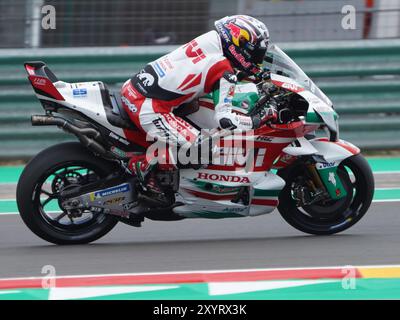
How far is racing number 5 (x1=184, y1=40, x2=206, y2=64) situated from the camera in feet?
21.5

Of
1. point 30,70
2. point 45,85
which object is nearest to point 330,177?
point 45,85

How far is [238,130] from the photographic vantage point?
260 inches

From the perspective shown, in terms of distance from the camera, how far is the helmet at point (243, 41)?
6.51m

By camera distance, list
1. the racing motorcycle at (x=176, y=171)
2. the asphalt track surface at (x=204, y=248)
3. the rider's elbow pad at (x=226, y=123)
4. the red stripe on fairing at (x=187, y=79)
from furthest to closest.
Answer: the racing motorcycle at (x=176, y=171)
the red stripe on fairing at (x=187, y=79)
the rider's elbow pad at (x=226, y=123)
the asphalt track surface at (x=204, y=248)

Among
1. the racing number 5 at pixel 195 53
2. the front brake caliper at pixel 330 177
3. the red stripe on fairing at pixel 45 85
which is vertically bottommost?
the front brake caliper at pixel 330 177

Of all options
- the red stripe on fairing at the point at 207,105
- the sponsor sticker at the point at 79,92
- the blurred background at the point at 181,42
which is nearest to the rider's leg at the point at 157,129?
the red stripe on fairing at the point at 207,105

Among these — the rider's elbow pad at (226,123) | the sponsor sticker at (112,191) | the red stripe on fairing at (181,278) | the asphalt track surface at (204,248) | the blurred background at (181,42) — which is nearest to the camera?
the red stripe on fairing at (181,278)

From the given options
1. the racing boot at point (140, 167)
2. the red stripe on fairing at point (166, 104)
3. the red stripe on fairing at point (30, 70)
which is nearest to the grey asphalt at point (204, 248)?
the racing boot at point (140, 167)

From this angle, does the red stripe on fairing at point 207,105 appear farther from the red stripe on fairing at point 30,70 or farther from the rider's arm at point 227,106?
the red stripe on fairing at point 30,70

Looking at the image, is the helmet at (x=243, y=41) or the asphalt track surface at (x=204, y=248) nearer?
the asphalt track surface at (x=204, y=248)

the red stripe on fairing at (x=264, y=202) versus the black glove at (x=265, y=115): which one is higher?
the black glove at (x=265, y=115)

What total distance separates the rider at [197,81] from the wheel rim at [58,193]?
14.5 inches

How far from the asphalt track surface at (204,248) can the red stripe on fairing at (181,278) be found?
0.26 m

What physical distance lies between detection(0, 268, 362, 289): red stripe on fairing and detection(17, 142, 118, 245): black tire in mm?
872
